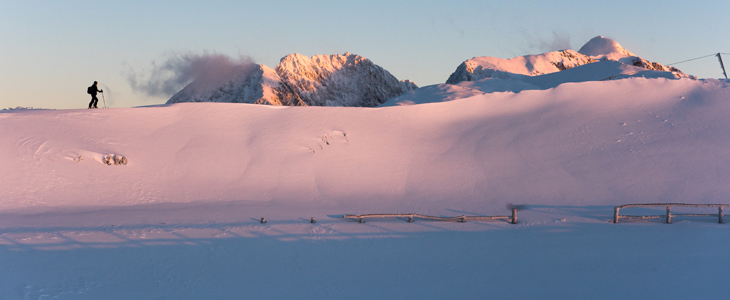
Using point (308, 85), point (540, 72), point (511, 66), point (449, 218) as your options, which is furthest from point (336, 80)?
point (449, 218)

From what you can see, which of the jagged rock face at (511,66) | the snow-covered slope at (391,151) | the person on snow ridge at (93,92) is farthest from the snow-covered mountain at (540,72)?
the person on snow ridge at (93,92)

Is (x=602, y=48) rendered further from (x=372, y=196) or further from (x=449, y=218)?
(x=449, y=218)

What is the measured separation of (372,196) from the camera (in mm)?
16859

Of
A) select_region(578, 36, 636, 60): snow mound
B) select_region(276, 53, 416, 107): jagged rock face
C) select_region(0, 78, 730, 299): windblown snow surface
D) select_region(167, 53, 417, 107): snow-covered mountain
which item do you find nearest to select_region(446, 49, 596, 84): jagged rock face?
select_region(578, 36, 636, 60): snow mound

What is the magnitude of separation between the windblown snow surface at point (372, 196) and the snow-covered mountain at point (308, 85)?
84313 mm

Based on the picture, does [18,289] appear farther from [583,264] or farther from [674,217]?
[674,217]

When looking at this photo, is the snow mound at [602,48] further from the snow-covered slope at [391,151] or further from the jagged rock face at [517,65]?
the snow-covered slope at [391,151]

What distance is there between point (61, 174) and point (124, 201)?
3026 millimetres

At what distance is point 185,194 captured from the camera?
16484 millimetres

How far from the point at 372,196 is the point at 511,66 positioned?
254 ft

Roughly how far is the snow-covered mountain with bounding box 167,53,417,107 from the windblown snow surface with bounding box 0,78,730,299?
8431 cm

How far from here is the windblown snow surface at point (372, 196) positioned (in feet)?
32.7

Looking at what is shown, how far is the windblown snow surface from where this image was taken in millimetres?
9969

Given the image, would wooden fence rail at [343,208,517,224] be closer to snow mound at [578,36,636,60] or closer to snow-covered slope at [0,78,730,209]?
snow-covered slope at [0,78,730,209]
